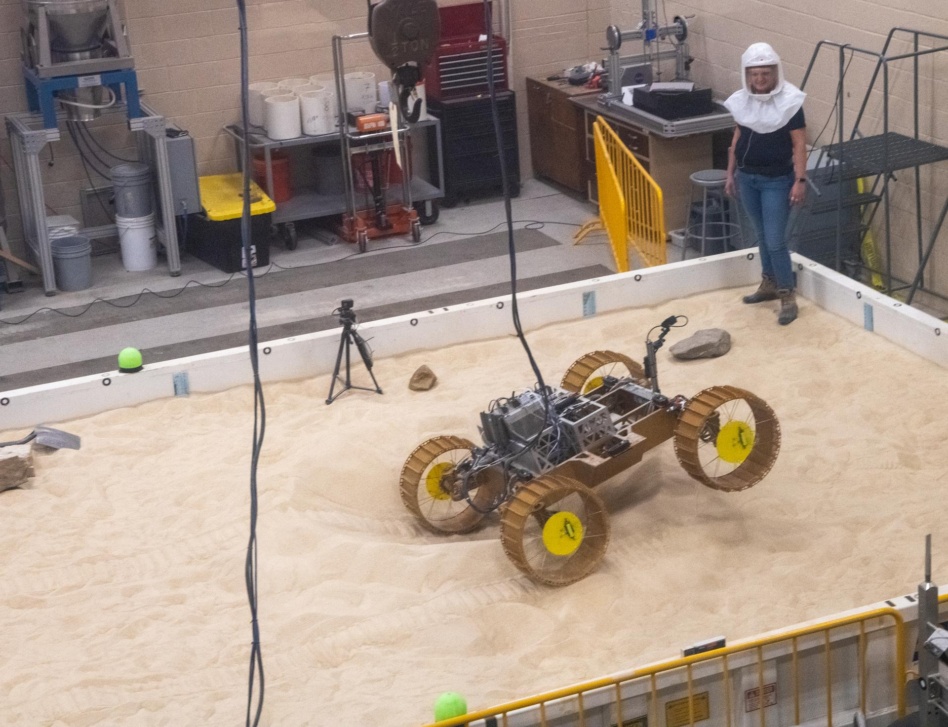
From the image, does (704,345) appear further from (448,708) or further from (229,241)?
(229,241)

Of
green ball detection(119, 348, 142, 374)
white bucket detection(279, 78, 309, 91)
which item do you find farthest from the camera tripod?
white bucket detection(279, 78, 309, 91)

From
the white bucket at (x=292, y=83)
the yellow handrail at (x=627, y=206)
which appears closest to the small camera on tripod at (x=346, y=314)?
the yellow handrail at (x=627, y=206)

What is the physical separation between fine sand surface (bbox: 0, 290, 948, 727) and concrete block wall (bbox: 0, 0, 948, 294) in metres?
2.59

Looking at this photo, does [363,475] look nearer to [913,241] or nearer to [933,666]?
[933,666]

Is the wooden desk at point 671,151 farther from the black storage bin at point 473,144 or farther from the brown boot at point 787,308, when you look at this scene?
the brown boot at point 787,308

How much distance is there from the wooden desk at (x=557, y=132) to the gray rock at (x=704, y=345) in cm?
372

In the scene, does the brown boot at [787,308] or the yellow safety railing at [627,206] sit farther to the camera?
the yellow safety railing at [627,206]


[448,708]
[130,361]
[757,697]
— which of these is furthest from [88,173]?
[757,697]

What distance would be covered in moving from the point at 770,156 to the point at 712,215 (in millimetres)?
2183

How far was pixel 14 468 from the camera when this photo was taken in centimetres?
558

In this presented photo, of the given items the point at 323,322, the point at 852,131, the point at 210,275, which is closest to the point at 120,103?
the point at 210,275

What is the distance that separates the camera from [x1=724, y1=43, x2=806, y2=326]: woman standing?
6.68 m

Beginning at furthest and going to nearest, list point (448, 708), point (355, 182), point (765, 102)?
point (355, 182)
point (765, 102)
point (448, 708)

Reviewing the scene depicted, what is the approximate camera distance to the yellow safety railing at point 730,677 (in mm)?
3752
